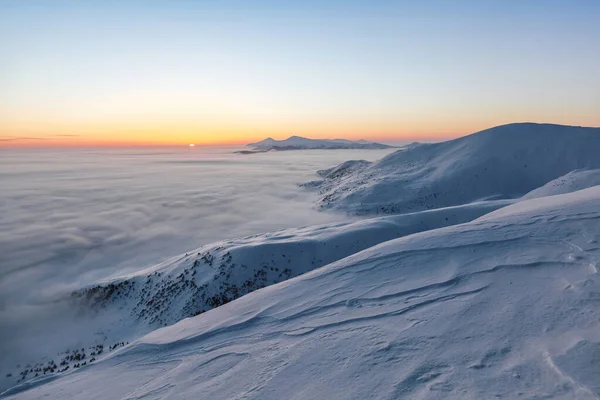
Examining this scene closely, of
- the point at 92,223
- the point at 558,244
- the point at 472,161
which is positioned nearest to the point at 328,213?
the point at 472,161

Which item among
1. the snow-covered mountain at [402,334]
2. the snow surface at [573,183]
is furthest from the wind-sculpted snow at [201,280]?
the snow surface at [573,183]

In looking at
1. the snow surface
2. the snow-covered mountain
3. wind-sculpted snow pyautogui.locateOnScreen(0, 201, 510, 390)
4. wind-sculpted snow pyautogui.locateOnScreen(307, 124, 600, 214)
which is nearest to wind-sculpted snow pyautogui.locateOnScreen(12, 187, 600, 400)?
the snow-covered mountain

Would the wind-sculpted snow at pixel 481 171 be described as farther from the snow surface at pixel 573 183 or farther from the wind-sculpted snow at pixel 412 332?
the wind-sculpted snow at pixel 412 332

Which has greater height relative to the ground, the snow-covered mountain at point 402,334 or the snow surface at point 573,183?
the snow surface at point 573,183

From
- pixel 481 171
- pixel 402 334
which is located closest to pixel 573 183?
pixel 481 171

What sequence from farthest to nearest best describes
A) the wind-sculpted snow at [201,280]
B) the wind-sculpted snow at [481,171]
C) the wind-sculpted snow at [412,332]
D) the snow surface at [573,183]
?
1. the wind-sculpted snow at [481,171]
2. the snow surface at [573,183]
3. the wind-sculpted snow at [201,280]
4. the wind-sculpted snow at [412,332]

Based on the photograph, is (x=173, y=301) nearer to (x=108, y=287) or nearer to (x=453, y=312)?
(x=108, y=287)

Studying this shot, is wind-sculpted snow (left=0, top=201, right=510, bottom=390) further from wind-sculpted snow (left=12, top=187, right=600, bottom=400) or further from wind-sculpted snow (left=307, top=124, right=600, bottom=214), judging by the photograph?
wind-sculpted snow (left=307, top=124, right=600, bottom=214)
